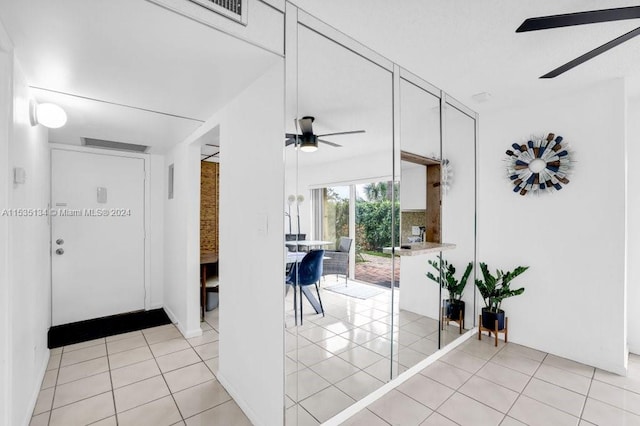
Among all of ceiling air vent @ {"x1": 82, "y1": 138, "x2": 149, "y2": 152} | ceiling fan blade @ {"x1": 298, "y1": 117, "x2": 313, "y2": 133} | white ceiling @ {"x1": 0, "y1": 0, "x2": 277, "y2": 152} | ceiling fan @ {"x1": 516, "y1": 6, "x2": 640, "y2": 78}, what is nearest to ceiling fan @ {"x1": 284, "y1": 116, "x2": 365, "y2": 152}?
ceiling fan blade @ {"x1": 298, "y1": 117, "x2": 313, "y2": 133}

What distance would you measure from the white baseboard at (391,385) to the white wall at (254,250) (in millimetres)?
448

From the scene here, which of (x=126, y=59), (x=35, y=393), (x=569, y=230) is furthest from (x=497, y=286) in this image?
(x=35, y=393)

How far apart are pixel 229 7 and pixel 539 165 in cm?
303

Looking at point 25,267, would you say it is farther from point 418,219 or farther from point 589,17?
point 589,17

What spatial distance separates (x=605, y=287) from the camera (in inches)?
102

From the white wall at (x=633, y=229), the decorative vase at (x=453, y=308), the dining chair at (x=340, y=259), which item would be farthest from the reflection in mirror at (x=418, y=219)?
the white wall at (x=633, y=229)

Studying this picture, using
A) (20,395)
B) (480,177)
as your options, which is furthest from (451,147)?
(20,395)

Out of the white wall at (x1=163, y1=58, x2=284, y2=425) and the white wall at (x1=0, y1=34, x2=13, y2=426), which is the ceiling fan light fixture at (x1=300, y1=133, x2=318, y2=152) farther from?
the white wall at (x1=0, y1=34, x2=13, y2=426)

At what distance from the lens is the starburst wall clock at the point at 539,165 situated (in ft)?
9.23

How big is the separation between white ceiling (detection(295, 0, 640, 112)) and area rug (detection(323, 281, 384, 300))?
1.65 meters

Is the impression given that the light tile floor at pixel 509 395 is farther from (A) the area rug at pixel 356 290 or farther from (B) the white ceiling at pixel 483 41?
(B) the white ceiling at pixel 483 41

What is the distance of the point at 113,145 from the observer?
351 centimetres

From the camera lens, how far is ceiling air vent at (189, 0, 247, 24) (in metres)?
1.37

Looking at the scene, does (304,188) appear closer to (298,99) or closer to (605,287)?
(298,99)
